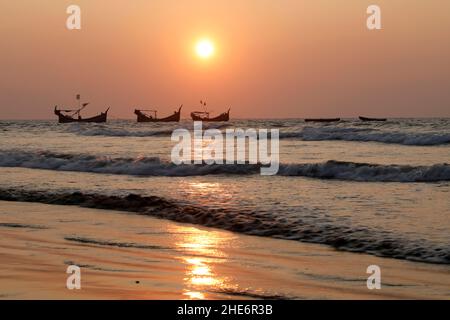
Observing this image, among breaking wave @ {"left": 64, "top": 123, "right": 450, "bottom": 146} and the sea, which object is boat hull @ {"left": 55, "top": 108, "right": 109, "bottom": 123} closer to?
breaking wave @ {"left": 64, "top": 123, "right": 450, "bottom": 146}

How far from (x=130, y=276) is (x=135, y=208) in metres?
6.56

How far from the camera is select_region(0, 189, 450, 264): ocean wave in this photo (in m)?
9.18

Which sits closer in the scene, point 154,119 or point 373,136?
point 373,136

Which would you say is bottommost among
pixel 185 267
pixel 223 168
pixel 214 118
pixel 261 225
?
pixel 214 118

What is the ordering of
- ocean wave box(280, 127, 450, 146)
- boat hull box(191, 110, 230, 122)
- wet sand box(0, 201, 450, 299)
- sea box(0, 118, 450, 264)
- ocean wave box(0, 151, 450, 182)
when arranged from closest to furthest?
wet sand box(0, 201, 450, 299) < sea box(0, 118, 450, 264) < ocean wave box(0, 151, 450, 182) < ocean wave box(280, 127, 450, 146) < boat hull box(191, 110, 230, 122)

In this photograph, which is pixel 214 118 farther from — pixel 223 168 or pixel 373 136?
pixel 223 168

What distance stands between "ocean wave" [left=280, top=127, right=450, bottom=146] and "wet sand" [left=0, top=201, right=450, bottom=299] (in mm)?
28714

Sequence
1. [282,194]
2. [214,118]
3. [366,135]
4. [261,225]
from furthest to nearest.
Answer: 1. [214,118]
2. [366,135]
3. [282,194]
4. [261,225]

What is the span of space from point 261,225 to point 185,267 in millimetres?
3433

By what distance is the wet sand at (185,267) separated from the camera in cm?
683

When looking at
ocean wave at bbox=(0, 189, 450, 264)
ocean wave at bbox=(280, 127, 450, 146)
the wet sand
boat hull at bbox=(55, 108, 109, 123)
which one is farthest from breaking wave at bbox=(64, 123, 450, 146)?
boat hull at bbox=(55, 108, 109, 123)

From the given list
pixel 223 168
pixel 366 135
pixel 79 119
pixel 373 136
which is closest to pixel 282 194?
pixel 223 168

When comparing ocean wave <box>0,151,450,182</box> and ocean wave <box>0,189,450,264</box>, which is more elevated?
ocean wave <box>0,189,450,264</box>

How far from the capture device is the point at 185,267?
8.07 m
